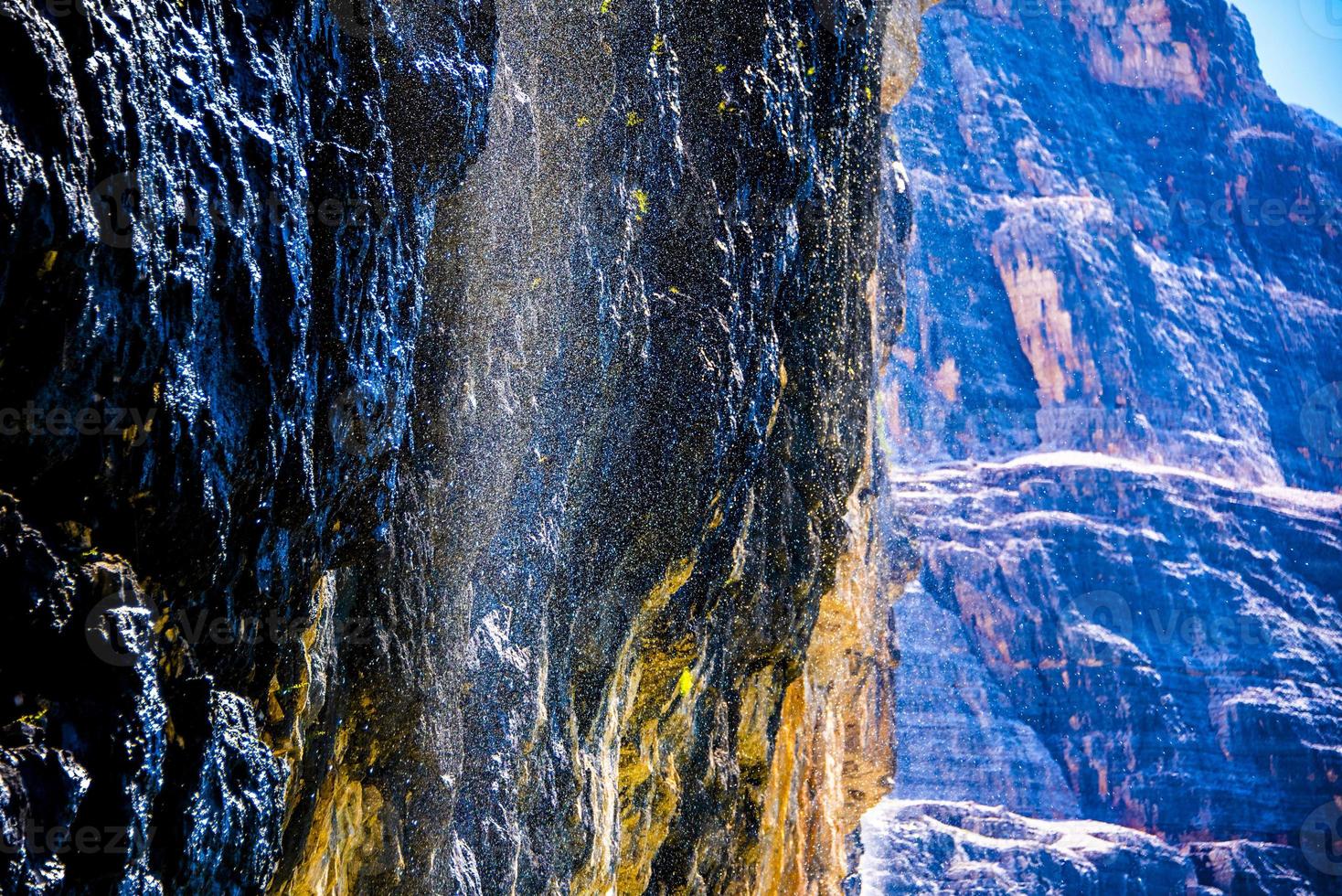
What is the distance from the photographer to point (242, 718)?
3.17 meters

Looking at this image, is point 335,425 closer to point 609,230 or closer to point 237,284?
point 237,284

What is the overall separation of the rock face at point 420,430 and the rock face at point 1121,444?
134ft

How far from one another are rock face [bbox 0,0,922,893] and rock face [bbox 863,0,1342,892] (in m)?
40.7

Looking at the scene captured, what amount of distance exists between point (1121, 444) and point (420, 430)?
69418 mm

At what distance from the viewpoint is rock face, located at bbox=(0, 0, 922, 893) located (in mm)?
2406

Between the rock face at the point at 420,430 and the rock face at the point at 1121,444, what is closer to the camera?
the rock face at the point at 420,430

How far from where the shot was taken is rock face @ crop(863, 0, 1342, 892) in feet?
186

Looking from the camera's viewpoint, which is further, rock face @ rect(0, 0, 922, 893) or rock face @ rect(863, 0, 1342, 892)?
rock face @ rect(863, 0, 1342, 892)

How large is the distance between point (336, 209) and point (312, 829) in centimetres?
223

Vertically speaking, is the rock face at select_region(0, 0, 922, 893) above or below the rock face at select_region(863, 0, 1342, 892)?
below

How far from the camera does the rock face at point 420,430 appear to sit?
7.89 feet

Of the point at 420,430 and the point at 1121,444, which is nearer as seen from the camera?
the point at 420,430

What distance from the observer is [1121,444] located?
6894 cm

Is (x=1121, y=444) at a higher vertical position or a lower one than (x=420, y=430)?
higher
